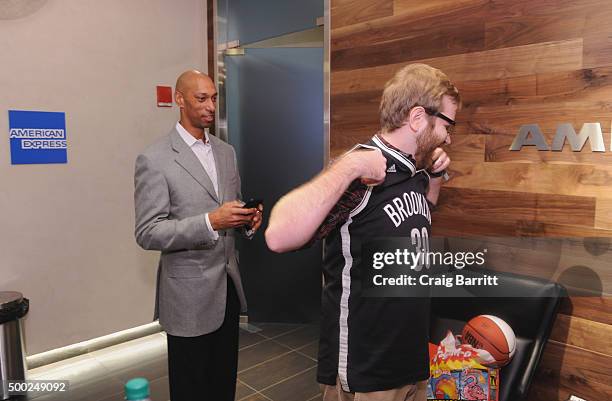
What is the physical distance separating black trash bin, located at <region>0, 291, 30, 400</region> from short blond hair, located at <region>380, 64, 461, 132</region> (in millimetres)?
2656

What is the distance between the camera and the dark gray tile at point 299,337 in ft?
12.7

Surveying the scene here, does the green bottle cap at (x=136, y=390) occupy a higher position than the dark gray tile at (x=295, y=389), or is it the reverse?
the green bottle cap at (x=136, y=390)

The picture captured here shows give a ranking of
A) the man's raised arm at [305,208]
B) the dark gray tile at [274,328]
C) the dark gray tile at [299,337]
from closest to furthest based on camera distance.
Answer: the man's raised arm at [305,208] < the dark gray tile at [299,337] < the dark gray tile at [274,328]

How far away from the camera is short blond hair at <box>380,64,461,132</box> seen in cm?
150

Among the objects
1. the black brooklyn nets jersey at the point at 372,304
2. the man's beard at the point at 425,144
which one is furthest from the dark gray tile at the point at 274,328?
the man's beard at the point at 425,144

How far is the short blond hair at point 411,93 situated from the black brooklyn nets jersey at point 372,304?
9 cm

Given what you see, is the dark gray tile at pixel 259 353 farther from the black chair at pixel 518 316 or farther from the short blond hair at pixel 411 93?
the short blond hair at pixel 411 93

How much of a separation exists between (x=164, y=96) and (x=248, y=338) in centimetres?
216

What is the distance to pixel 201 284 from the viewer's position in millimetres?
2227

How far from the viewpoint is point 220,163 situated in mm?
2439

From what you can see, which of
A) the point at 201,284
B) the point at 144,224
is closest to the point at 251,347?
the point at 201,284

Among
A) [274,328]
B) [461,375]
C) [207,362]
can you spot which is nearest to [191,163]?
[207,362]

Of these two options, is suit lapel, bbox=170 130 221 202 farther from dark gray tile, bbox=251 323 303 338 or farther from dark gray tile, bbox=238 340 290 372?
dark gray tile, bbox=251 323 303 338

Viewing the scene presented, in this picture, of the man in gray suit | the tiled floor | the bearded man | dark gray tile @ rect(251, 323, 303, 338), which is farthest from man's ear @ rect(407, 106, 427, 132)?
dark gray tile @ rect(251, 323, 303, 338)
